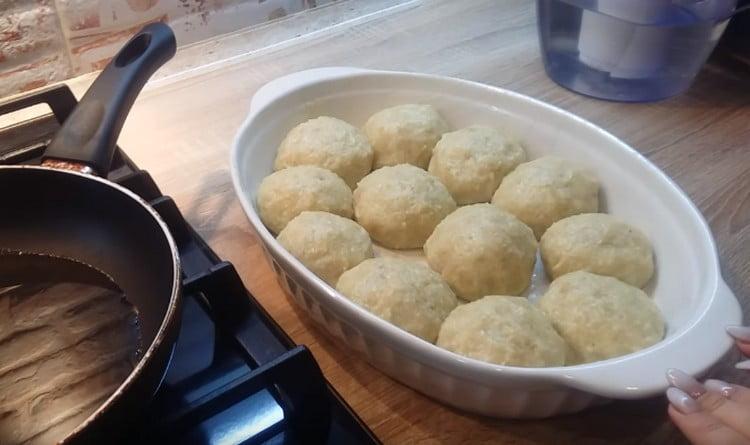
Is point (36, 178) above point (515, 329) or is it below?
above

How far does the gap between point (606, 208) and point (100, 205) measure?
26.7 inches

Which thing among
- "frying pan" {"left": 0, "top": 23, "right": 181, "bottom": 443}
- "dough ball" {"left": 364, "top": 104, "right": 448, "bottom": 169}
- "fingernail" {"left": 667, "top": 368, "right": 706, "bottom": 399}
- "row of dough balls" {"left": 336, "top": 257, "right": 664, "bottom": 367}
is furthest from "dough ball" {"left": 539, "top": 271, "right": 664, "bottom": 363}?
"frying pan" {"left": 0, "top": 23, "right": 181, "bottom": 443}

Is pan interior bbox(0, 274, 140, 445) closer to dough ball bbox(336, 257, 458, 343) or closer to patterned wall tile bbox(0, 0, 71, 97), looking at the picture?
dough ball bbox(336, 257, 458, 343)

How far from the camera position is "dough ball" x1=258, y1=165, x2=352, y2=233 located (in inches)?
33.8

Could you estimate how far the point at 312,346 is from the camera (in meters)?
0.78

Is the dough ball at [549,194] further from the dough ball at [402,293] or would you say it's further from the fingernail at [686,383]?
the fingernail at [686,383]

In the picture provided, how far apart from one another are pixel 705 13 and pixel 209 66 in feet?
3.07

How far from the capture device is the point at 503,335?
65 centimetres

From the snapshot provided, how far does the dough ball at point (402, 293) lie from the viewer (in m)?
0.70

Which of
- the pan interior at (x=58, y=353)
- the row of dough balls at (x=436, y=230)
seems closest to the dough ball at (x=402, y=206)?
the row of dough balls at (x=436, y=230)

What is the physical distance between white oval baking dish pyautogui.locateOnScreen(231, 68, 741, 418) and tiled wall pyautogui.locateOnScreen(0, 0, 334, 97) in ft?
1.39

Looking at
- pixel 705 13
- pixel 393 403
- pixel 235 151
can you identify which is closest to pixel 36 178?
pixel 235 151

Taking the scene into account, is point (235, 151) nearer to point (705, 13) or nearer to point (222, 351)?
point (222, 351)

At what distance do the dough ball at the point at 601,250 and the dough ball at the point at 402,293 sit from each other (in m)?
0.16
